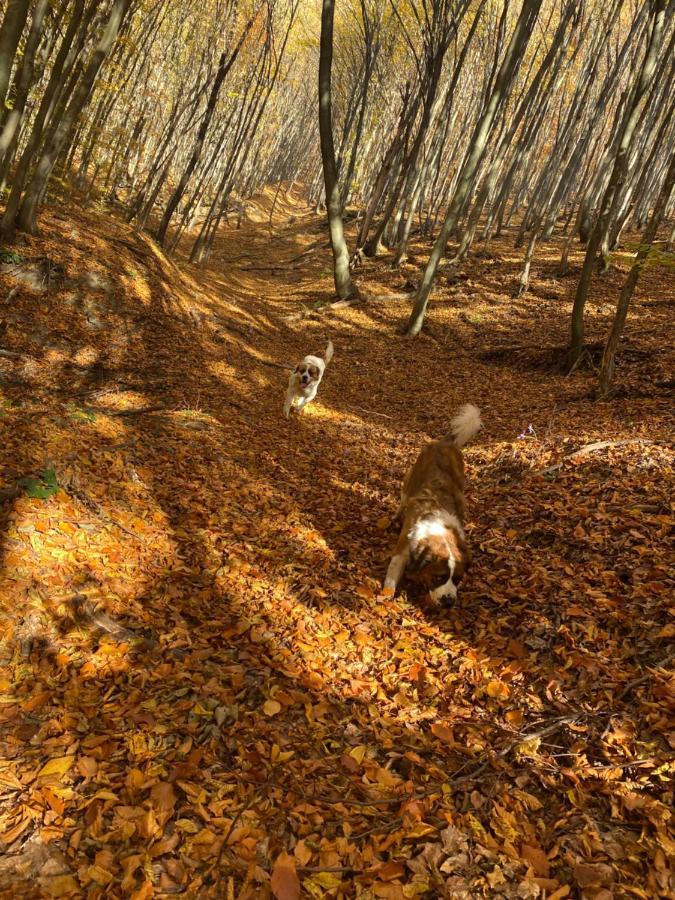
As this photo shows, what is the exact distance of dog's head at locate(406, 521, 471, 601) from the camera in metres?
4.36

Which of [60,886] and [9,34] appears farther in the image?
[9,34]

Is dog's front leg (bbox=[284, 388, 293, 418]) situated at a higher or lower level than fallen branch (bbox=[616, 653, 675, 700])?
lower

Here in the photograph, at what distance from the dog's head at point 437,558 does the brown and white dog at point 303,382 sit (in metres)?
4.56

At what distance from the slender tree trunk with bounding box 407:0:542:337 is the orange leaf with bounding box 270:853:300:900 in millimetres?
13253

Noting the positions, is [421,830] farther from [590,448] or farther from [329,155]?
[329,155]

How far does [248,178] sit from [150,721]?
52.0 meters

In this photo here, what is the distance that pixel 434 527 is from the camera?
183 inches

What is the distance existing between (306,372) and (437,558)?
16.3 ft

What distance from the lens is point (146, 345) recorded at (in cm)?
939

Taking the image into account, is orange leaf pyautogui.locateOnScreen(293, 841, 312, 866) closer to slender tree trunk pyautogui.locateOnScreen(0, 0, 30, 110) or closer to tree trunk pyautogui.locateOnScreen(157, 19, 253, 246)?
slender tree trunk pyautogui.locateOnScreen(0, 0, 30, 110)

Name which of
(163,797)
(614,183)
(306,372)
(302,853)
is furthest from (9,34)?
(614,183)

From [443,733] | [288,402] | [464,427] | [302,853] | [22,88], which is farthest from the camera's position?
[288,402]

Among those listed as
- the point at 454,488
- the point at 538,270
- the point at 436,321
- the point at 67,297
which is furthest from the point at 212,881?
the point at 538,270

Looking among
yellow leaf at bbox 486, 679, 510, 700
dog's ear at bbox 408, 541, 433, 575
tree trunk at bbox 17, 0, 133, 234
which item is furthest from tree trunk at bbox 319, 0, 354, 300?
yellow leaf at bbox 486, 679, 510, 700
